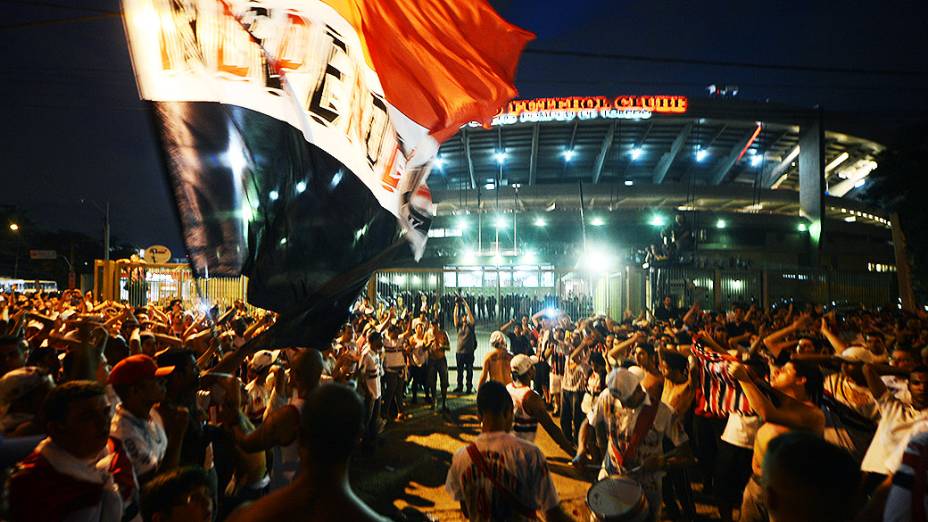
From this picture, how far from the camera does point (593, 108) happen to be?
99.8 ft

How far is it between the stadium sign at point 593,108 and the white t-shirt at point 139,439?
29.1 metres

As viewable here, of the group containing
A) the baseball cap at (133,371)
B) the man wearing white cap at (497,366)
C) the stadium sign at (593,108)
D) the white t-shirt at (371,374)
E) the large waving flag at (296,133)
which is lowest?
Answer: the white t-shirt at (371,374)

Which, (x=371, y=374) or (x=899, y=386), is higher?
(x=899, y=386)

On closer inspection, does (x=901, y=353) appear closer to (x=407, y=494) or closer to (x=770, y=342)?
(x=770, y=342)

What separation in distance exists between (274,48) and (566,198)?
31853mm

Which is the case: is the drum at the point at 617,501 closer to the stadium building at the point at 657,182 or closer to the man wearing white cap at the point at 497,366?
the man wearing white cap at the point at 497,366

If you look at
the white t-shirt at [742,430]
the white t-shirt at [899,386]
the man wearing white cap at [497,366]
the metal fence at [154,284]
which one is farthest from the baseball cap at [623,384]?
the metal fence at [154,284]

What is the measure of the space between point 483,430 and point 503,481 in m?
0.37

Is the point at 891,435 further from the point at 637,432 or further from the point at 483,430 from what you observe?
the point at 483,430

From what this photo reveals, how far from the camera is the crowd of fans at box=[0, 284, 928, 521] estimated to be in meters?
1.94

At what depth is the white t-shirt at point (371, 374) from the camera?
776cm

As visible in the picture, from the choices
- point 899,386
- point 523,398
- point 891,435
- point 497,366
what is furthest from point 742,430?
point 497,366

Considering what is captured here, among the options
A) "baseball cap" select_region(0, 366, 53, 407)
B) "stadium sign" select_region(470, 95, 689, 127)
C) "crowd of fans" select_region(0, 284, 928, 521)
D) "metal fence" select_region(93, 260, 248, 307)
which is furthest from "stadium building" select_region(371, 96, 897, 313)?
"baseball cap" select_region(0, 366, 53, 407)

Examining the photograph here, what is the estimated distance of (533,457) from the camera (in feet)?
9.78
